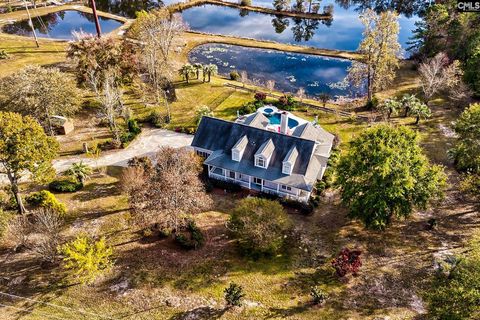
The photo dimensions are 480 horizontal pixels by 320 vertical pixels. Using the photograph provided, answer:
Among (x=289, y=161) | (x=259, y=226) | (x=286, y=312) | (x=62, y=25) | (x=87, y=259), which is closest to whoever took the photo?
(x=87, y=259)

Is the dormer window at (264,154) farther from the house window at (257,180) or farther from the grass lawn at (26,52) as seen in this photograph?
the grass lawn at (26,52)

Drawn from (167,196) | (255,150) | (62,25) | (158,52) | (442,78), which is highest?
(62,25)

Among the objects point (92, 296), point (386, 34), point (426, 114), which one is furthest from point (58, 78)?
point (426, 114)

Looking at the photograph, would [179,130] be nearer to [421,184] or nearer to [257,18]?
[421,184]

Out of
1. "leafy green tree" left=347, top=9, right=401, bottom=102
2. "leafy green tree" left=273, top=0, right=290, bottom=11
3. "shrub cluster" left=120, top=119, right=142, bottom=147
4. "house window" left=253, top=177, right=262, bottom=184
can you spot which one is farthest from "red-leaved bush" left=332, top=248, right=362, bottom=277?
"leafy green tree" left=273, top=0, right=290, bottom=11

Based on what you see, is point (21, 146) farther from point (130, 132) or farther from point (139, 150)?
point (130, 132)

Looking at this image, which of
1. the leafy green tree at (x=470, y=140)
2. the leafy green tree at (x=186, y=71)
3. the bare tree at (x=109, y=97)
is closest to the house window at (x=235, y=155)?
the bare tree at (x=109, y=97)

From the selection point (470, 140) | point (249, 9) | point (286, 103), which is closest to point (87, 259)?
point (286, 103)

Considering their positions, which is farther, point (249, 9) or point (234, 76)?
point (249, 9)
